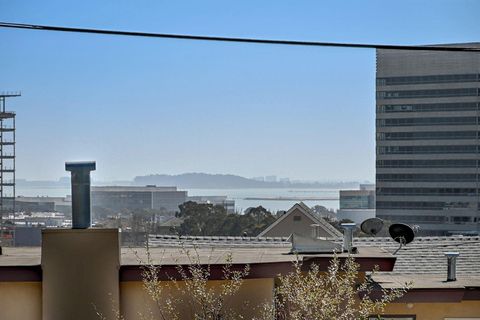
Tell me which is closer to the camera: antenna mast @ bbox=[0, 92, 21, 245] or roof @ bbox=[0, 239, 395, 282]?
roof @ bbox=[0, 239, 395, 282]

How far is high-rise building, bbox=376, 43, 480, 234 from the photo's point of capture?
56.4 meters

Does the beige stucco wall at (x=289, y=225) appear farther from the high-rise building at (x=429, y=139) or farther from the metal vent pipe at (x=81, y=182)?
the high-rise building at (x=429, y=139)

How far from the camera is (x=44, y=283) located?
23.5 feet

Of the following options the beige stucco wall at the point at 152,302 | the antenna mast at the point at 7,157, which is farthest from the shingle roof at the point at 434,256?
the antenna mast at the point at 7,157

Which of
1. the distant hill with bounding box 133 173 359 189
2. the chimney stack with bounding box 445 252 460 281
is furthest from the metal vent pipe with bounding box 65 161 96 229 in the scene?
the distant hill with bounding box 133 173 359 189

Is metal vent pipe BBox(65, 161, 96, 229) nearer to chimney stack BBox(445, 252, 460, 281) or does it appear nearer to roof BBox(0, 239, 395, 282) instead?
roof BBox(0, 239, 395, 282)

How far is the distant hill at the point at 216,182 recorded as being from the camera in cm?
5369

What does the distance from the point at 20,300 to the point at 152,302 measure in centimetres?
132

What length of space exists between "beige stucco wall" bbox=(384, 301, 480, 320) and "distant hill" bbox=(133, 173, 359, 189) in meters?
41.2

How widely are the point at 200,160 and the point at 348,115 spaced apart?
11791 mm

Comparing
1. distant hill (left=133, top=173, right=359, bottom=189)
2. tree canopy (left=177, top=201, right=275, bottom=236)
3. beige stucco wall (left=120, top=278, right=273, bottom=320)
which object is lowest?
tree canopy (left=177, top=201, right=275, bottom=236)

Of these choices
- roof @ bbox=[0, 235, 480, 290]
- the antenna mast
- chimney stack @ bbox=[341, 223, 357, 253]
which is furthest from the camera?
the antenna mast

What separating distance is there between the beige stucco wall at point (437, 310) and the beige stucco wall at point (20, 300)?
378 cm

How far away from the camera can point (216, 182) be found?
231 ft
